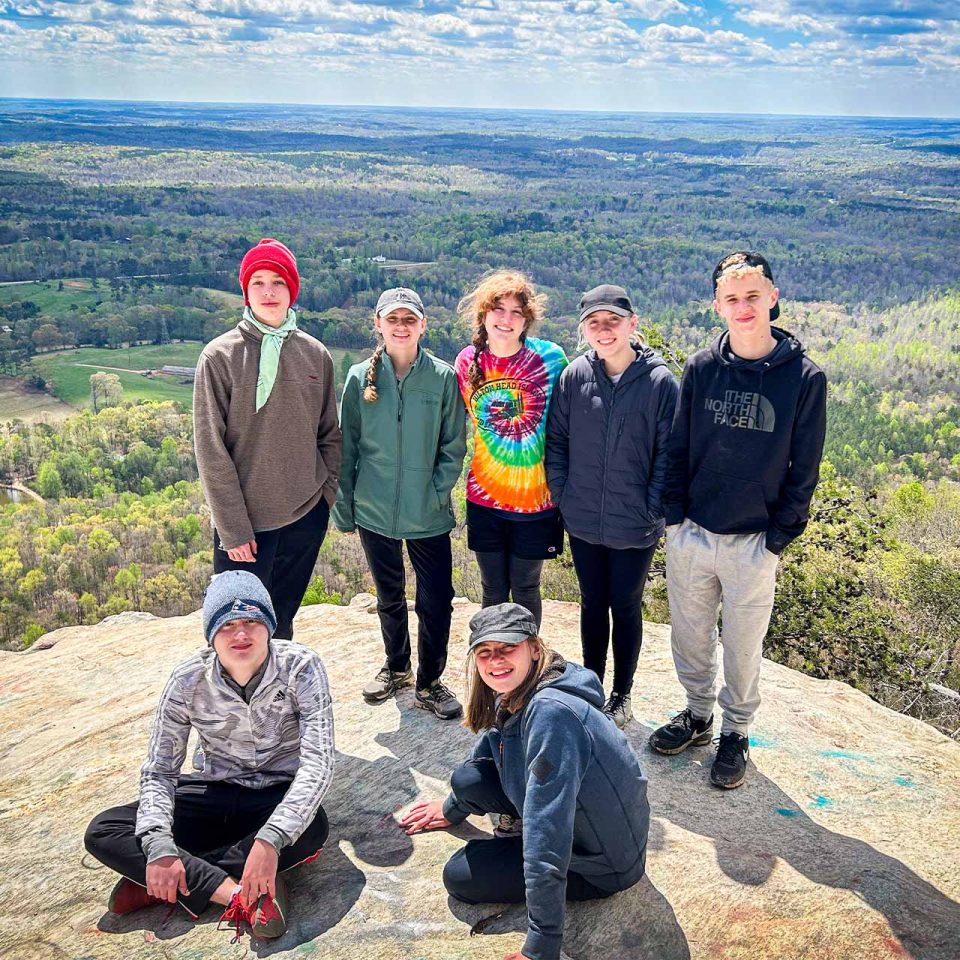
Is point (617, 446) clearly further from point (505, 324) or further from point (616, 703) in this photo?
point (616, 703)

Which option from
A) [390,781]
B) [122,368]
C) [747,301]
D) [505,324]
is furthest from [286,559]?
[122,368]

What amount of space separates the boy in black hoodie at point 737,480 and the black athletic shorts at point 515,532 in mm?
704

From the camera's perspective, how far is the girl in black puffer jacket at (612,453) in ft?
14.5

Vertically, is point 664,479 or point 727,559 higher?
point 664,479

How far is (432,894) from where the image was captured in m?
3.57

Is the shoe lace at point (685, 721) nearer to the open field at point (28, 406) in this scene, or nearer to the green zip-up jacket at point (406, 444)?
the green zip-up jacket at point (406, 444)

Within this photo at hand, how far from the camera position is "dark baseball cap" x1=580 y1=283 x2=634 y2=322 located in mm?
4316

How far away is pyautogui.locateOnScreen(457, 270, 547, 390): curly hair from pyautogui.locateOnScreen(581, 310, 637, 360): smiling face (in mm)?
398

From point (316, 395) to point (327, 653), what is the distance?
2.31m

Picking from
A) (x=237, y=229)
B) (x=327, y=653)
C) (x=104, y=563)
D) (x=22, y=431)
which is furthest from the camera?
(x=237, y=229)

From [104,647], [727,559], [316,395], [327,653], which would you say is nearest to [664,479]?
[727,559]

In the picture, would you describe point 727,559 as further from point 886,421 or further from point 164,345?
point 164,345

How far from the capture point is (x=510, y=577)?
16.4ft

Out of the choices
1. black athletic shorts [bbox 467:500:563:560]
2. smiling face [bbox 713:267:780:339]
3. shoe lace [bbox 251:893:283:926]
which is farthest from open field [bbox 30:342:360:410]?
shoe lace [bbox 251:893:283:926]
